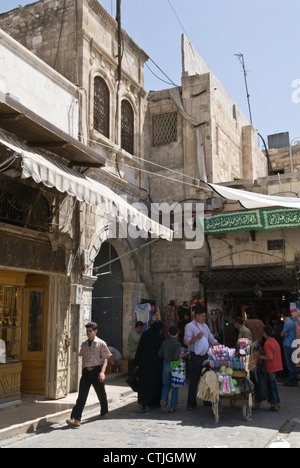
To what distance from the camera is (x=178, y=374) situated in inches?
276

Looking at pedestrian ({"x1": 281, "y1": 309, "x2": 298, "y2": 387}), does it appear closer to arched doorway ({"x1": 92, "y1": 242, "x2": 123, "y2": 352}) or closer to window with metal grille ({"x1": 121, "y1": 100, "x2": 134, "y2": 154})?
arched doorway ({"x1": 92, "y1": 242, "x2": 123, "y2": 352})

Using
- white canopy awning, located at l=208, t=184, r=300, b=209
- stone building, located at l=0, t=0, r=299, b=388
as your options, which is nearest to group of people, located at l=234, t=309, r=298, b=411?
white canopy awning, located at l=208, t=184, r=300, b=209

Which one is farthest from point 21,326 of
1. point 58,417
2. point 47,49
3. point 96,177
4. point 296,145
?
point 296,145

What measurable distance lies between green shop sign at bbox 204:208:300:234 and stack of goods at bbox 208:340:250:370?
5.29 m

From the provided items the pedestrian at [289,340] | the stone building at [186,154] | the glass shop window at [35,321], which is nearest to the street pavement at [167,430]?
the glass shop window at [35,321]

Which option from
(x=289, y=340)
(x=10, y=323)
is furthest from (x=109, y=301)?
(x=289, y=340)

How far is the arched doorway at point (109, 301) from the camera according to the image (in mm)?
12133

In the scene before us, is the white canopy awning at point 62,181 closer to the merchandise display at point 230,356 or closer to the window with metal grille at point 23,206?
the window with metal grille at point 23,206

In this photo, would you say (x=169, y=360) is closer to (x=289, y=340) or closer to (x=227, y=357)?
(x=227, y=357)

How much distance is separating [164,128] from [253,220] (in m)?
4.27

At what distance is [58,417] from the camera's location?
22.8ft

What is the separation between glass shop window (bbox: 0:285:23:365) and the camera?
8.09 meters

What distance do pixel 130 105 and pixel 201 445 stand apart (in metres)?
9.93

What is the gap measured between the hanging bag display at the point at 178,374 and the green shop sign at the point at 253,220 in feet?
17.8
